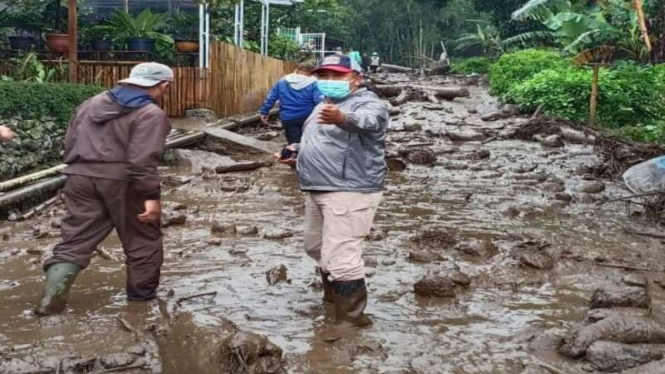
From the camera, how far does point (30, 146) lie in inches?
351

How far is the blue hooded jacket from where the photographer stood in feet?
30.6

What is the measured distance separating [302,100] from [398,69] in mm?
35751

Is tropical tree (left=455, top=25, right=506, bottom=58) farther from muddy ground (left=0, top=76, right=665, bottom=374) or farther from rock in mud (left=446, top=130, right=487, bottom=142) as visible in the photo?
muddy ground (left=0, top=76, right=665, bottom=374)

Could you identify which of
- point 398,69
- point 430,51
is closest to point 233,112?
point 398,69

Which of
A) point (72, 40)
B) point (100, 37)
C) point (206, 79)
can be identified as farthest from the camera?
point (100, 37)

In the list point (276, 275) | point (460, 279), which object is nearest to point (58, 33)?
point (276, 275)

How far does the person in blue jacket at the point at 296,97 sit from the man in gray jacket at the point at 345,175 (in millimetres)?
4852

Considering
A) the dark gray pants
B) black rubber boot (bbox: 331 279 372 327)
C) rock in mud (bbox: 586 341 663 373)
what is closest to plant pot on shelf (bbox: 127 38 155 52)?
the dark gray pants

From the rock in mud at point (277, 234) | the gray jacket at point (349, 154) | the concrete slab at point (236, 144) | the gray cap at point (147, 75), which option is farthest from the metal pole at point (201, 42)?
the gray jacket at point (349, 154)

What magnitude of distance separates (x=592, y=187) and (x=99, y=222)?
7144 millimetres

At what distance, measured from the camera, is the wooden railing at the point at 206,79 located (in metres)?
14.7

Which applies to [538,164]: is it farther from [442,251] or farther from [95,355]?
[95,355]

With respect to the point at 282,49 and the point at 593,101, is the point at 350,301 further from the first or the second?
the point at 282,49

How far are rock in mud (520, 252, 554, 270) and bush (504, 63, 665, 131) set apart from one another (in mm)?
11510
